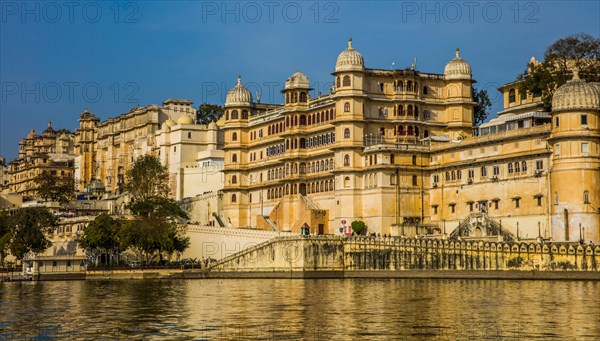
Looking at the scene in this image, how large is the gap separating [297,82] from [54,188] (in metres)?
49.2

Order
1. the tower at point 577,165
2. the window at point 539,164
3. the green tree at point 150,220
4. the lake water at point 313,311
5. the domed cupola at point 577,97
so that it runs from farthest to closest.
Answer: the green tree at point 150,220 < the window at point 539,164 < the domed cupola at point 577,97 < the tower at point 577,165 < the lake water at point 313,311

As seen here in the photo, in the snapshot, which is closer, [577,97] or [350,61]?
[577,97]

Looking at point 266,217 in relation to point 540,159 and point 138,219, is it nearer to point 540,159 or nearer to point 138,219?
point 138,219

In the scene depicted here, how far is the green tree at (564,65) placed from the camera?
299ft

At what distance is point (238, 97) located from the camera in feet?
380

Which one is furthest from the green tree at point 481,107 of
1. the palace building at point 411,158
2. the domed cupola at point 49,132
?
the domed cupola at point 49,132

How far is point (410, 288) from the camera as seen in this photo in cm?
7019

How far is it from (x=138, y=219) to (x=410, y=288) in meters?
34.4

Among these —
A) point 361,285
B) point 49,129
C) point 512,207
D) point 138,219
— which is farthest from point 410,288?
point 49,129

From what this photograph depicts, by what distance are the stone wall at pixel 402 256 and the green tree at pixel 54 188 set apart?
49.1 m

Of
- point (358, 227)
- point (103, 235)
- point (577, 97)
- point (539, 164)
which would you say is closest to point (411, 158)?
point (358, 227)

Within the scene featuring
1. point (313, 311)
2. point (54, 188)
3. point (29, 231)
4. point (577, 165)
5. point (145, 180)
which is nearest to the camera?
point (313, 311)

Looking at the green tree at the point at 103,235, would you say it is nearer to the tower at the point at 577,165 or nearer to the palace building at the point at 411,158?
the palace building at the point at 411,158

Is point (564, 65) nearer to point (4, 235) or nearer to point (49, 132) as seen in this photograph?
point (4, 235)
